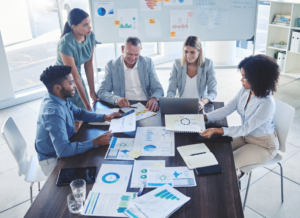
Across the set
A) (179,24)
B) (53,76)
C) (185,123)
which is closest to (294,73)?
(179,24)

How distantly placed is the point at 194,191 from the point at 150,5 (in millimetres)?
2794

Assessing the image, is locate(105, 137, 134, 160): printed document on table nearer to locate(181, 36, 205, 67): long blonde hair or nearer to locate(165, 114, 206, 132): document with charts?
locate(165, 114, 206, 132): document with charts

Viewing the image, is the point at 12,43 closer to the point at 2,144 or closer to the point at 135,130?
the point at 2,144

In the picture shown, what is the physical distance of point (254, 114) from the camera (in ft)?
6.96

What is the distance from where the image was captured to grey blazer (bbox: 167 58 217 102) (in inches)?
114

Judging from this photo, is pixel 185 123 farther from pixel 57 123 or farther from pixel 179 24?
pixel 179 24

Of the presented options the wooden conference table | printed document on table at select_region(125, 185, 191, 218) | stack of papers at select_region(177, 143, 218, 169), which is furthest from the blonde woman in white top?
printed document on table at select_region(125, 185, 191, 218)

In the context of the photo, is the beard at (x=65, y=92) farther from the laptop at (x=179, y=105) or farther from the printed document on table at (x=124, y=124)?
the laptop at (x=179, y=105)

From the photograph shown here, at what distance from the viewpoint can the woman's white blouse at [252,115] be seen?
2.09 metres

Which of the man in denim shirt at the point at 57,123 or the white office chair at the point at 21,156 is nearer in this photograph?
the man in denim shirt at the point at 57,123

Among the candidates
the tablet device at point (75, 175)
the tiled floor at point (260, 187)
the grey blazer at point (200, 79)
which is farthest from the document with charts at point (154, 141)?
the tiled floor at point (260, 187)

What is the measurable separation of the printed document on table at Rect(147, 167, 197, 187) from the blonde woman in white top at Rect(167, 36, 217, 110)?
1.24 meters

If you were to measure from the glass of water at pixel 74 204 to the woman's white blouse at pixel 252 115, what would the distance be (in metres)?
1.08

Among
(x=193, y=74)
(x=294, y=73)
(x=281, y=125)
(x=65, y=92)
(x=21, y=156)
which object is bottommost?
(x=294, y=73)
